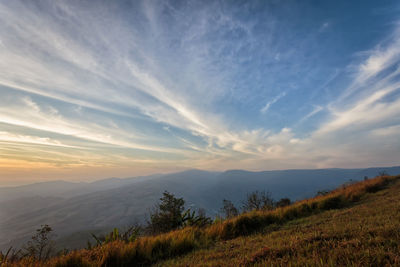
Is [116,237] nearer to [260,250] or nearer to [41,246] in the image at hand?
[260,250]

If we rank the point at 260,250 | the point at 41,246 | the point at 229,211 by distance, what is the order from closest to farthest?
the point at 260,250 → the point at 41,246 → the point at 229,211

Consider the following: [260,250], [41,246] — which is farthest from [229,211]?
[41,246]

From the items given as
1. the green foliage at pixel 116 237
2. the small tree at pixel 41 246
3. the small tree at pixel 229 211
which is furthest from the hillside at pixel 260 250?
the small tree at pixel 229 211

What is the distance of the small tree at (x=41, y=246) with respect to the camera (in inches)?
156

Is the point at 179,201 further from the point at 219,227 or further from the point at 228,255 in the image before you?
the point at 228,255

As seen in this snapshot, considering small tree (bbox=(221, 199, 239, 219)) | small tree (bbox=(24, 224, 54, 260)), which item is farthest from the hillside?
small tree (bbox=(221, 199, 239, 219))

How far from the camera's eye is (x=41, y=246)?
1814 cm

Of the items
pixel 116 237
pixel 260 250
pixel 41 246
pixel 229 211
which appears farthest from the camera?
pixel 229 211

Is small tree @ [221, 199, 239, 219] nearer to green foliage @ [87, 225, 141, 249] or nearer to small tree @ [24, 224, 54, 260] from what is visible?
green foliage @ [87, 225, 141, 249]

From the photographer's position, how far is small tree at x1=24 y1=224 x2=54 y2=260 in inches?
156

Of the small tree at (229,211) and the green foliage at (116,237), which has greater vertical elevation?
the green foliage at (116,237)

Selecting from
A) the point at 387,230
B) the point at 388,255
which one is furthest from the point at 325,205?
the point at 388,255

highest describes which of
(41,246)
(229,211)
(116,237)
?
(116,237)

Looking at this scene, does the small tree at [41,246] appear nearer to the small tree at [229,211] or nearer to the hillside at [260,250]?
the hillside at [260,250]
